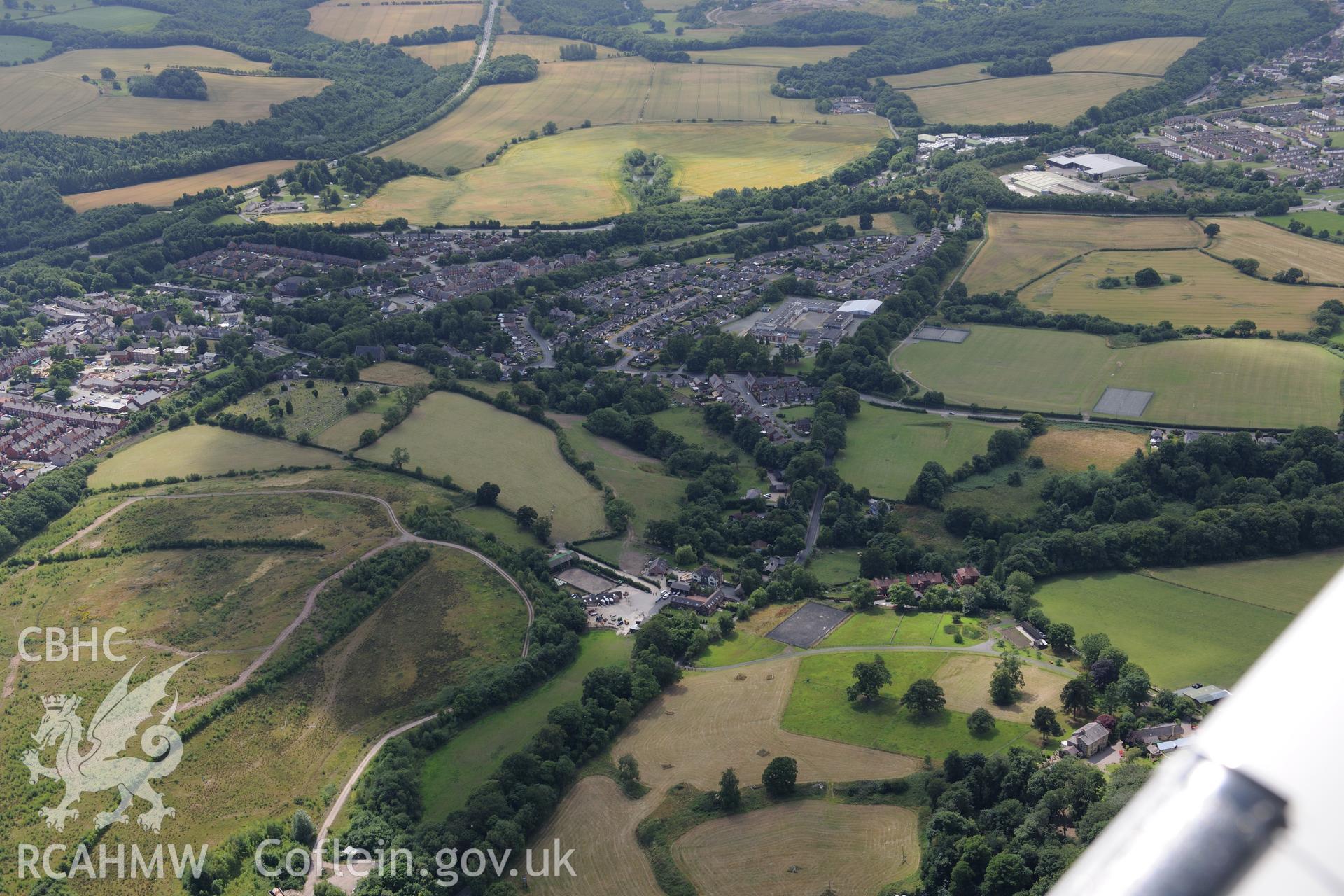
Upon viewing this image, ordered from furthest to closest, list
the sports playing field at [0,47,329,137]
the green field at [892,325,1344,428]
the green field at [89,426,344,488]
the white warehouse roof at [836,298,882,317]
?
1. the sports playing field at [0,47,329,137]
2. the white warehouse roof at [836,298,882,317]
3. the green field at [892,325,1344,428]
4. the green field at [89,426,344,488]

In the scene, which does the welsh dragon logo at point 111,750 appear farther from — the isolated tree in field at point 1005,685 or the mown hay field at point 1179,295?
the mown hay field at point 1179,295

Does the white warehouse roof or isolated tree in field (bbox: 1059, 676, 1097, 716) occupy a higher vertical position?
the white warehouse roof

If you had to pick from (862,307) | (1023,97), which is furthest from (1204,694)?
(1023,97)

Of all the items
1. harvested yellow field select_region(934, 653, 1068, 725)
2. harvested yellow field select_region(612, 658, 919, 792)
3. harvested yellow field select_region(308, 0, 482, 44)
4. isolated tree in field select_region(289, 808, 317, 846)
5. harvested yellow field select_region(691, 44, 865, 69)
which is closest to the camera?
isolated tree in field select_region(289, 808, 317, 846)

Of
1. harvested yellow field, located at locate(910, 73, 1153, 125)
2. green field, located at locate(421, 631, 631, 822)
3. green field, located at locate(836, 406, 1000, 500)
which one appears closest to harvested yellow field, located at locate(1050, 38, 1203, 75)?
harvested yellow field, located at locate(910, 73, 1153, 125)

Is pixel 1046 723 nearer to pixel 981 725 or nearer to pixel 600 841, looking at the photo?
Answer: pixel 981 725

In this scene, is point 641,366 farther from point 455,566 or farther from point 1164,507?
point 1164,507

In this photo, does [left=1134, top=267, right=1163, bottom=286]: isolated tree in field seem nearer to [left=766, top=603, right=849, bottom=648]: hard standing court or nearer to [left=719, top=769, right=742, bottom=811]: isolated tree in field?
[left=766, top=603, right=849, bottom=648]: hard standing court

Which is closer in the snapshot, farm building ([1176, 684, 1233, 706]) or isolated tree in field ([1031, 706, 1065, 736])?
isolated tree in field ([1031, 706, 1065, 736])
